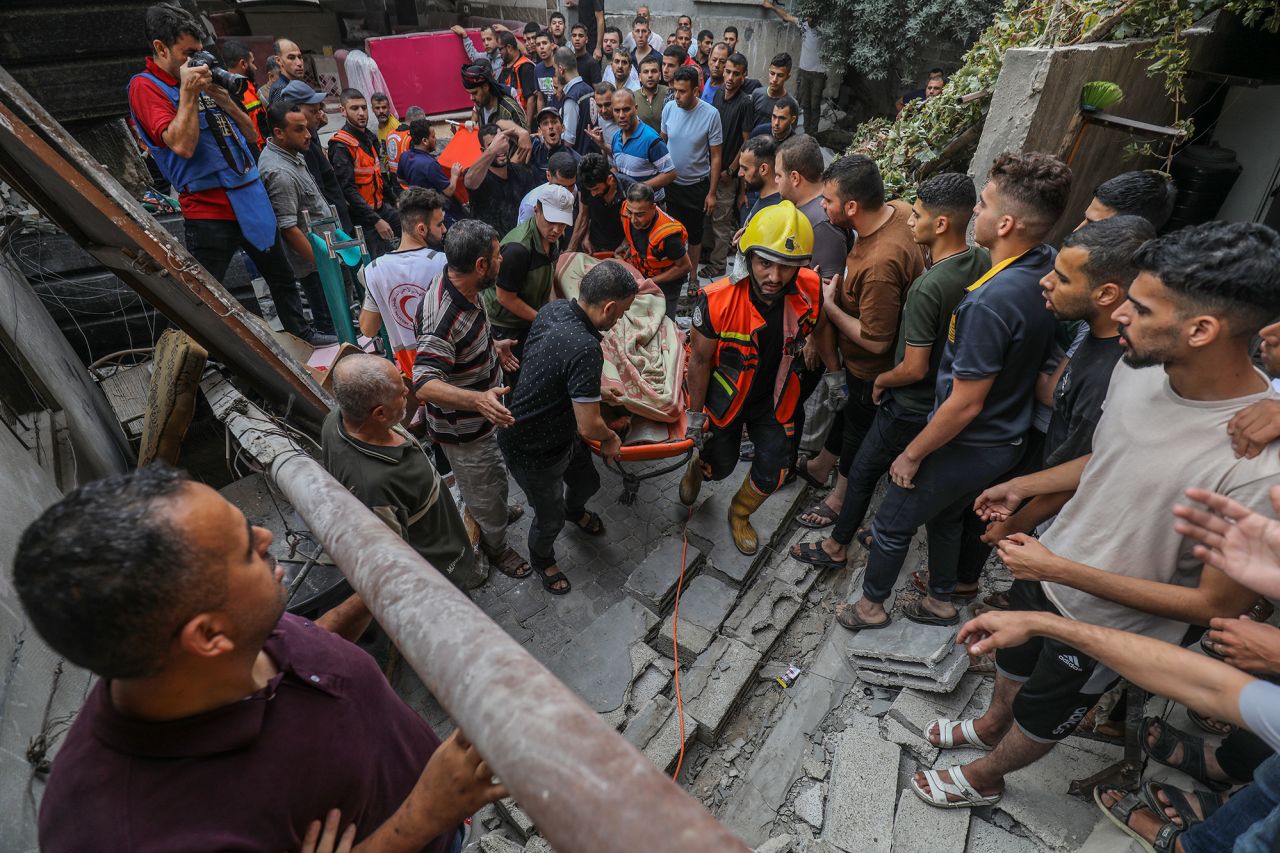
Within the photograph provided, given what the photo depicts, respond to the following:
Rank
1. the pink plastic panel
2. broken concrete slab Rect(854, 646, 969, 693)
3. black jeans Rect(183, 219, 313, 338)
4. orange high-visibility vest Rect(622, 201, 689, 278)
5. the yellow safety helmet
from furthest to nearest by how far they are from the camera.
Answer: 1. the pink plastic panel
2. orange high-visibility vest Rect(622, 201, 689, 278)
3. black jeans Rect(183, 219, 313, 338)
4. the yellow safety helmet
5. broken concrete slab Rect(854, 646, 969, 693)

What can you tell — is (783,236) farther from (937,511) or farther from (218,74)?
(218,74)

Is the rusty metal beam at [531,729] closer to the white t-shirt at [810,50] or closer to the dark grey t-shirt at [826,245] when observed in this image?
the dark grey t-shirt at [826,245]

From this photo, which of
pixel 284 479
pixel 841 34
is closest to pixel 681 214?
pixel 284 479

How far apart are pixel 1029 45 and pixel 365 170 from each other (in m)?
6.18

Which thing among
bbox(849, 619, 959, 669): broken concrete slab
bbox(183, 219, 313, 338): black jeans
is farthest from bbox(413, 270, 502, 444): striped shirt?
bbox(849, 619, 959, 669): broken concrete slab

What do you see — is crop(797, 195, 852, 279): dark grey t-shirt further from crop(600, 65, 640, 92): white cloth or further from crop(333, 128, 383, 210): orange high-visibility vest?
crop(600, 65, 640, 92): white cloth

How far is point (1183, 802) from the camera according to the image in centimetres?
241

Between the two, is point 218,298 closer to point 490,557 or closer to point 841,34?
point 490,557

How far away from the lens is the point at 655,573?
413cm

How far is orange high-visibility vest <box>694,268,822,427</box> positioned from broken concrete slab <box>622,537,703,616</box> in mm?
940

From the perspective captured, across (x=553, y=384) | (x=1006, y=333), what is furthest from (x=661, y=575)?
(x=1006, y=333)

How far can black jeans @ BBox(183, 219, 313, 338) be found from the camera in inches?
198

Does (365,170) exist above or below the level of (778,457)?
above

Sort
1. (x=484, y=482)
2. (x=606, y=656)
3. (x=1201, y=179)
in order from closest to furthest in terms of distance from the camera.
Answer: (x=606, y=656) → (x=484, y=482) → (x=1201, y=179)
